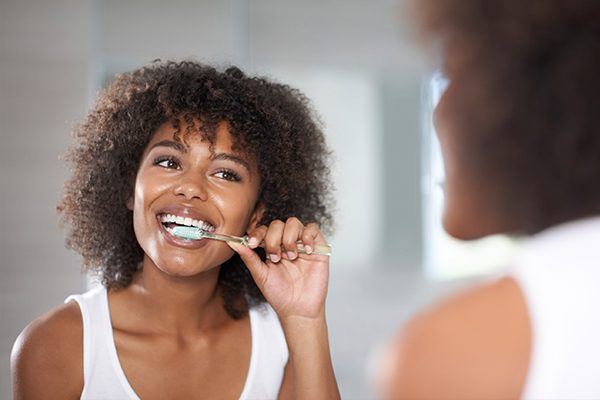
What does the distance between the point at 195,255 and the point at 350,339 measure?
2.18m

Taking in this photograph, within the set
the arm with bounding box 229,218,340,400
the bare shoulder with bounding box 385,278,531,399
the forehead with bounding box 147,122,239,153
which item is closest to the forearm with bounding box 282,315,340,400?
the arm with bounding box 229,218,340,400

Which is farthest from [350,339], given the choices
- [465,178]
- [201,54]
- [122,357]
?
[465,178]

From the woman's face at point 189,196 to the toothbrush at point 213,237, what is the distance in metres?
0.02

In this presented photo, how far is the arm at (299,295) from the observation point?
3.74 feet

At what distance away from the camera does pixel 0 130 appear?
→ 247cm

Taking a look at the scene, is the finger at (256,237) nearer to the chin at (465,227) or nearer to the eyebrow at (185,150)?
the eyebrow at (185,150)

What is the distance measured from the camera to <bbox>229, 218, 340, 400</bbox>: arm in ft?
3.74

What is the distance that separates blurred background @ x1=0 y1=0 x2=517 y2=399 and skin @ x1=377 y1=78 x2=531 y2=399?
7.20 ft

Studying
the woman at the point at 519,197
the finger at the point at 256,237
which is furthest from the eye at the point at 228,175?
the woman at the point at 519,197

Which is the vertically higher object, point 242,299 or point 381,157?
point 381,157

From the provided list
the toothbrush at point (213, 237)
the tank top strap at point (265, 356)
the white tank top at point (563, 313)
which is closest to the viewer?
the white tank top at point (563, 313)

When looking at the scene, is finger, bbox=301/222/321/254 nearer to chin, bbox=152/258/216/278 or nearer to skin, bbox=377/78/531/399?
chin, bbox=152/258/216/278

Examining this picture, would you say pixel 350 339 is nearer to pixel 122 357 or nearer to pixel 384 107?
pixel 384 107

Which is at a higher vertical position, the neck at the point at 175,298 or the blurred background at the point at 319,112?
the blurred background at the point at 319,112
